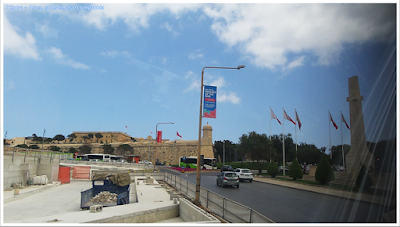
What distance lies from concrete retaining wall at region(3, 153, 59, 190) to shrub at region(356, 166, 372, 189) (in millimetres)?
19179

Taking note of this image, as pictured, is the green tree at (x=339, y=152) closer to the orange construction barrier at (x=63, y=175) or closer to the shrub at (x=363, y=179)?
the shrub at (x=363, y=179)

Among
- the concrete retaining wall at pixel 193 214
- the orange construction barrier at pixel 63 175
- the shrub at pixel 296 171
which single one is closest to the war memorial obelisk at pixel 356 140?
the concrete retaining wall at pixel 193 214

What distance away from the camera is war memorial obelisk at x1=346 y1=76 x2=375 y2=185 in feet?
33.1

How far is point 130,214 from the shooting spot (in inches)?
340

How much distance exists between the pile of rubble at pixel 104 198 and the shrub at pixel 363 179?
10542mm

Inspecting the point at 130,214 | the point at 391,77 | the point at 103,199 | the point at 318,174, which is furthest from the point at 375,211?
the point at 103,199

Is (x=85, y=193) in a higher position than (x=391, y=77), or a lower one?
lower

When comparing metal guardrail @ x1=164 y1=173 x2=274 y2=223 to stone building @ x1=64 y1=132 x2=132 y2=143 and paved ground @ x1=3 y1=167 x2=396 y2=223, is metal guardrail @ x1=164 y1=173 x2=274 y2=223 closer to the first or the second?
paved ground @ x1=3 y1=167 x2=396 y2=223

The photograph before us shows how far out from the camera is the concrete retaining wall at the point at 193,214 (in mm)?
7672

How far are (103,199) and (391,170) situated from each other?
1226 centimetres

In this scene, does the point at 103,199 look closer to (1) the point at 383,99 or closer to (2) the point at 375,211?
(2) the point at 375,211

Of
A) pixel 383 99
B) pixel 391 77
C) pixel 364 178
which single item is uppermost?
pixel 391 77

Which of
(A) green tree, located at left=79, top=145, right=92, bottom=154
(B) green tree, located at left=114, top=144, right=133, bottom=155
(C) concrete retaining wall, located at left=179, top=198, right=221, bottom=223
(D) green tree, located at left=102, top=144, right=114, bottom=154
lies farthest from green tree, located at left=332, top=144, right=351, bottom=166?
(A) green tree, located at left=79, top=145, right=92, bottom=154

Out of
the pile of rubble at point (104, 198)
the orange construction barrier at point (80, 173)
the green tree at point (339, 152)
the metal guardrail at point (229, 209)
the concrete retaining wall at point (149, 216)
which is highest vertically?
the green tree at point (339, 152)
